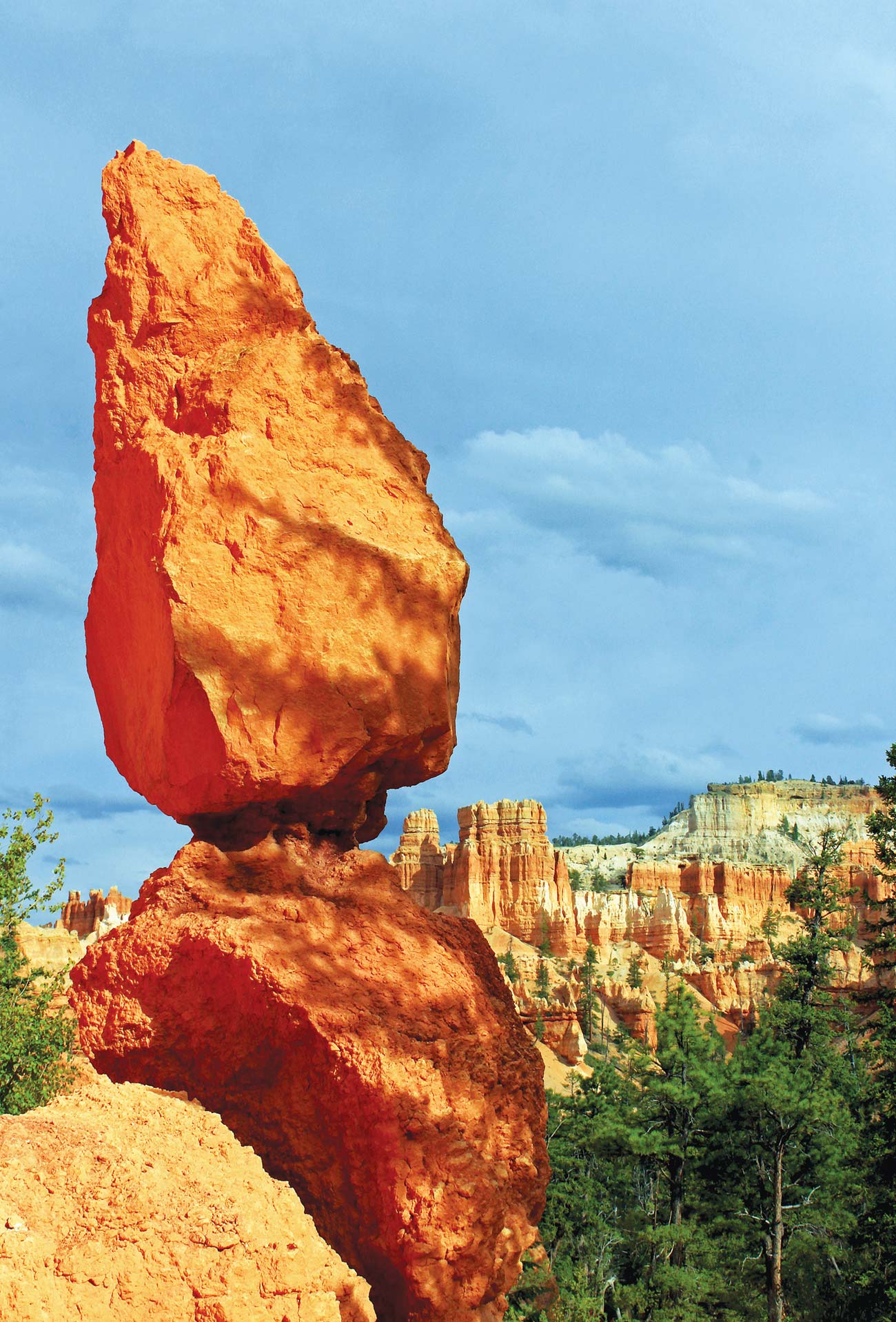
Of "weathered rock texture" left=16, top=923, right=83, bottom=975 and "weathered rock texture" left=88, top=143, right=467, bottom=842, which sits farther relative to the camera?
"weathered rock texture" left=16, top=923, right=83, bottom=975

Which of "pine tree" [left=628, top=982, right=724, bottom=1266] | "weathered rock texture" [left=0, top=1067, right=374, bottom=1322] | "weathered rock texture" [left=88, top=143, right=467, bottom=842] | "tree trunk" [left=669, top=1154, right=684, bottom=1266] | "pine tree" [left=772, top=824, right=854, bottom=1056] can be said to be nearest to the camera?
"weathered rock texture" [left=0, top=1067, right=374, bottom=1322]

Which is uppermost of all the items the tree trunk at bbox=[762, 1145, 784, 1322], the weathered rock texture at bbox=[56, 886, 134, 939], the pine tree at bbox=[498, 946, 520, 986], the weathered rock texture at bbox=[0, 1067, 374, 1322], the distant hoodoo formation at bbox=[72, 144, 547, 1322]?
the weathered rock texture at bbox=[56, 886, 134, 939]

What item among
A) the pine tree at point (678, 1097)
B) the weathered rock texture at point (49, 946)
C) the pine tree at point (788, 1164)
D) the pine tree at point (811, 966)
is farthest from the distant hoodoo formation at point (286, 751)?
the weathered rock texture at point (49, 946)

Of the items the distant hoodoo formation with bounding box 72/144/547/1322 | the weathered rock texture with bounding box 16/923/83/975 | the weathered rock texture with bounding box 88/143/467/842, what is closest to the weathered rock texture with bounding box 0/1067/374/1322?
the distant hoodoo formation with bounding box 72/144/547/1322

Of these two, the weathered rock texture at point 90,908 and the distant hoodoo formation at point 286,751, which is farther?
the weathered rock texture at point 90,908

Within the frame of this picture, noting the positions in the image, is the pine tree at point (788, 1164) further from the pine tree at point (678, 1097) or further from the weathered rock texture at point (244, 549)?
the weathered rock texture at point (244, 549)

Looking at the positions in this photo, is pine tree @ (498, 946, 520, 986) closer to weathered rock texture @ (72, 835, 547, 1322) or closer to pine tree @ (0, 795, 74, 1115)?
pine tree @ (0, 795, 74, 1115)

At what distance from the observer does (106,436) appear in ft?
20.5

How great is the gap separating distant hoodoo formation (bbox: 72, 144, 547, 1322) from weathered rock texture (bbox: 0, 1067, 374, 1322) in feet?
1.85

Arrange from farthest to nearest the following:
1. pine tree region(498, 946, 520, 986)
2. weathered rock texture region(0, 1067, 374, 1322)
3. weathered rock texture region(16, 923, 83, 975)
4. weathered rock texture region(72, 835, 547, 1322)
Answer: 1. pine tree region(498, 946, 520, 986)
2. weathered rock texture region(16, 923, 83, 975)
3. weathered rock texture region(72, 835, 547, 1322)
4. weathered rock texture region(0, 1067, 374, 1322)

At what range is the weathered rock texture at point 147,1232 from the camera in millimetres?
3662

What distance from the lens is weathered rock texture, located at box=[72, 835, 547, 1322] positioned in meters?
4.66

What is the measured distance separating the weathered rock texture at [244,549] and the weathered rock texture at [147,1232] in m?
1.75

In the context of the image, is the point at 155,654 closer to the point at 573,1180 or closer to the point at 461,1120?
the point at 461,1120
